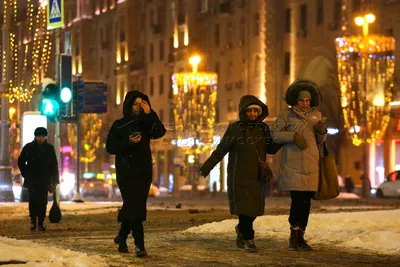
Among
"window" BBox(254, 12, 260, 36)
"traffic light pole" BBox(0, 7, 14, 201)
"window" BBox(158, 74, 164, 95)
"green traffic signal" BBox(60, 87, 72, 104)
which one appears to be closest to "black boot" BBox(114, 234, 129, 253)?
"green traffic signal" BBox(60, 87, 72, 104)

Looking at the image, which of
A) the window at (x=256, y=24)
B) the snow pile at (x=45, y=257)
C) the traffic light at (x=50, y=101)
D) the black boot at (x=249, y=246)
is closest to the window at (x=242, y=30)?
the window at (x=256, y=24)

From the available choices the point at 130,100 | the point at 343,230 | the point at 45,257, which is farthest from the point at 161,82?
the point at 45,257

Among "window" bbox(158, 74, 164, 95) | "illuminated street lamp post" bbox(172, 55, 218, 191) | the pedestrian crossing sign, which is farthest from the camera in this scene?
"window" bbox(158, 74, 164, 95)

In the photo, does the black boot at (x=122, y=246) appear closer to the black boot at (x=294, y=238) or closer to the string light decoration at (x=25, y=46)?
the black boot at (x=294, y=238)

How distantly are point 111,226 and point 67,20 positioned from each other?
96997mm

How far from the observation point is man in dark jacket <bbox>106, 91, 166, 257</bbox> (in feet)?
41.0

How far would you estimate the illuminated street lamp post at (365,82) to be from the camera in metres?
54.4

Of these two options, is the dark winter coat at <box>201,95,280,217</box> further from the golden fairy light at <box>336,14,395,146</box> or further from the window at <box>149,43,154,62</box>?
the window at <box>149,43,154,62</box>

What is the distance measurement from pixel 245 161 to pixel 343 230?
2870 millimetres

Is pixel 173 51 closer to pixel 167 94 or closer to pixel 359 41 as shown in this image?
pixel 167 94

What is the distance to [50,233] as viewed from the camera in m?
18.7

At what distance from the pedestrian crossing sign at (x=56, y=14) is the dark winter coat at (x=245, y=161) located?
17422 mm

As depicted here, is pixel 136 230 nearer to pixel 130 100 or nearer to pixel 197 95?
pixel 130 100

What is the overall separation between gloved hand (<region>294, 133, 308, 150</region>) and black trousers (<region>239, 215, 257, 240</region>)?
955 millimetres
